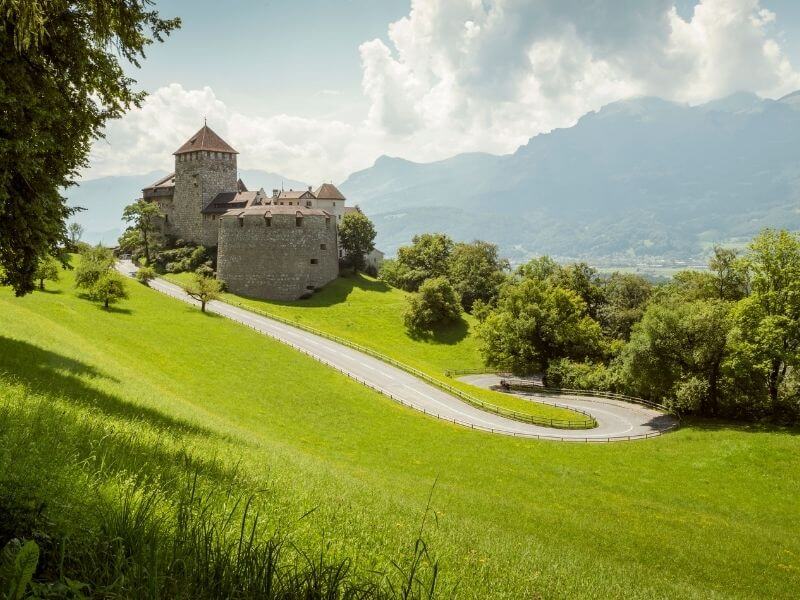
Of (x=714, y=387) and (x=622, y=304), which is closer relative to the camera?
(x=714, y=387)

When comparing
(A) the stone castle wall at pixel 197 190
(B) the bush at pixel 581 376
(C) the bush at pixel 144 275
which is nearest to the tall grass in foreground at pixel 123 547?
(B) the bush at pixel 581 376

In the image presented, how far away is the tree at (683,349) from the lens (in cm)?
3978

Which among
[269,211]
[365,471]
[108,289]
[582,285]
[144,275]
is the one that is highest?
[269,211]

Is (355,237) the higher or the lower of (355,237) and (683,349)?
the higher

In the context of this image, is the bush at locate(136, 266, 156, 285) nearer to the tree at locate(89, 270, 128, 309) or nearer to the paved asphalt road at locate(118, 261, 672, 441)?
the paved asphalt road at locate(118, 261, 672, 441)

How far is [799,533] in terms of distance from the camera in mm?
21781

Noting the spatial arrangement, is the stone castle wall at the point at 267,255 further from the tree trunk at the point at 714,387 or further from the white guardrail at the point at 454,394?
the tree trunk at the point at 714,387

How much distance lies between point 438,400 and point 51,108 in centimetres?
3630

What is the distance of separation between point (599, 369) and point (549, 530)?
41.4 meters

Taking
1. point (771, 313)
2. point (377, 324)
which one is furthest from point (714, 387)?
point (377, 324)

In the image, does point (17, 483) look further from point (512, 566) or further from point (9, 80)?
point (9, 80)

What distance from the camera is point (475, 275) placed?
86.2 meters

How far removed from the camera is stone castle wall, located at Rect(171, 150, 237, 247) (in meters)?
86.9

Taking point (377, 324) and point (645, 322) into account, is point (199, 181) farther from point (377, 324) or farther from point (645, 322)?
point (645, 322)
